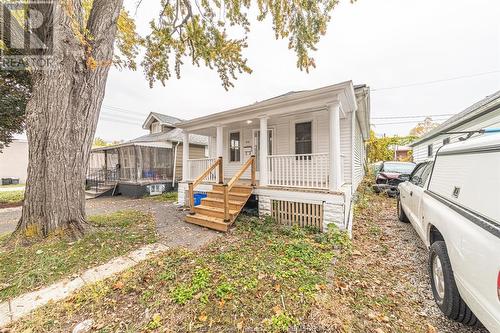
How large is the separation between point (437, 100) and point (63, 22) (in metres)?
44.5

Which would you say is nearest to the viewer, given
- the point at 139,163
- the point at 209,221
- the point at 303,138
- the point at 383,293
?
the point at 383,293

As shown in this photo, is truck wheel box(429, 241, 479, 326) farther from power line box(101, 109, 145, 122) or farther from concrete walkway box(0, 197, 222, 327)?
power line box(101, 109, 145, 122)

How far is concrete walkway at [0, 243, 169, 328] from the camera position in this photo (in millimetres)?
2391

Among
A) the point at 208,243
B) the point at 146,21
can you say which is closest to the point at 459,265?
the point at 208,243

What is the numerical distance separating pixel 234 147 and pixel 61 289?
7318 millimetres

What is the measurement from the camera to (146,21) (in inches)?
299

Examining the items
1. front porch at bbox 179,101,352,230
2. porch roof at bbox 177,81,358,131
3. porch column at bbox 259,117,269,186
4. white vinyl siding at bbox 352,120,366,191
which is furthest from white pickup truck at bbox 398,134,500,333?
white vinyl siding at bbox 352,120,366,191

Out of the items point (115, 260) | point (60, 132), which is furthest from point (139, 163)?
point (115, 260)

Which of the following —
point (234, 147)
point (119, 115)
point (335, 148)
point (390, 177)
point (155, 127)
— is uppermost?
point (119, 115)

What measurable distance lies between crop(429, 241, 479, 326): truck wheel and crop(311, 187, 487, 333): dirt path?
13 cm

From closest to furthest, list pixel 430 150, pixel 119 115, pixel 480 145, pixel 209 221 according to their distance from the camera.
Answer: pixel 480 145 < pixel 209 221 < pixel 430 150 < pixel 119 115

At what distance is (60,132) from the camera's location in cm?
404

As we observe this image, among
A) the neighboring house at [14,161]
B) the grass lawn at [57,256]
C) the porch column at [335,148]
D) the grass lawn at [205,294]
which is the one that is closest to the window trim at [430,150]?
the porch column at [335,148]

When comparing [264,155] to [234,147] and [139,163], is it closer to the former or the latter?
[234,147]
